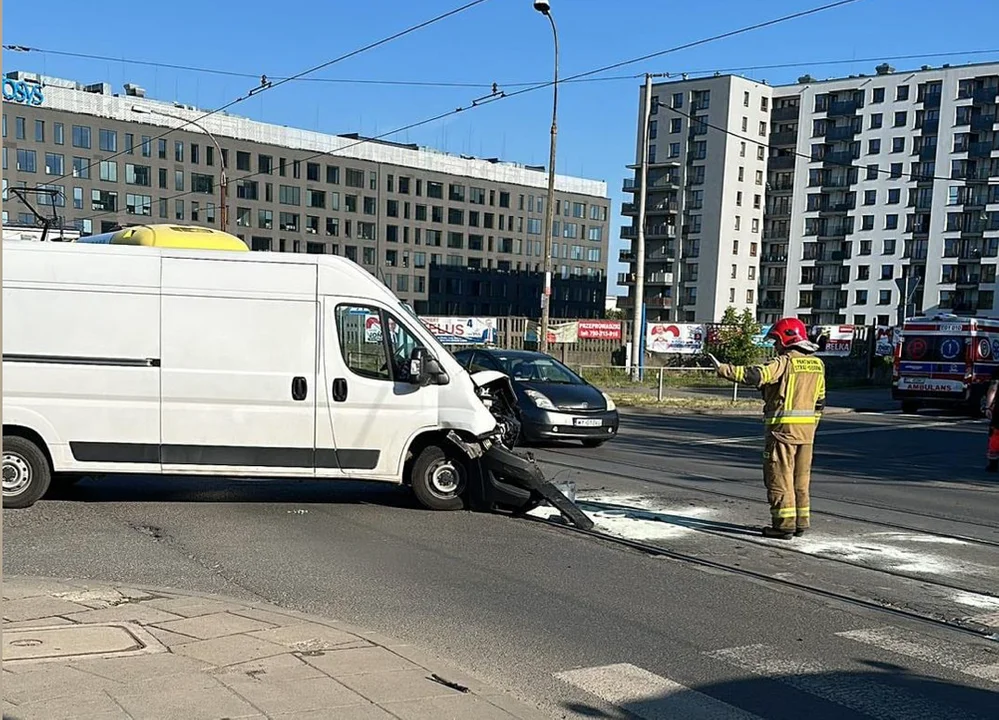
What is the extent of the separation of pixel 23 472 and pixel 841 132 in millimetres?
99538

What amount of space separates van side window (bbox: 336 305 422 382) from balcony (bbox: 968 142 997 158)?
94.1 m

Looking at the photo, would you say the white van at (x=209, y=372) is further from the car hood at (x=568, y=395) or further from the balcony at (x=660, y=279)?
the balcony at (x=660, y=279)

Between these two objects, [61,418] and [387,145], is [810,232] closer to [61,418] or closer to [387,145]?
[387,145]

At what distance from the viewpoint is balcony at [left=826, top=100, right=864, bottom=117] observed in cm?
9669

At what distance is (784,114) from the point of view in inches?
3989

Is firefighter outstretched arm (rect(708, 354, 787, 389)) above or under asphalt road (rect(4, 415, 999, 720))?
above

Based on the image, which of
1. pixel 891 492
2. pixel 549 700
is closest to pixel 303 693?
pixel 549 700

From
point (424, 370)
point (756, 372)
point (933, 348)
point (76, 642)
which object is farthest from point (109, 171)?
point (76, 642)

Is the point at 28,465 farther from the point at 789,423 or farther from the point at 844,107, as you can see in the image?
the point at 844,107

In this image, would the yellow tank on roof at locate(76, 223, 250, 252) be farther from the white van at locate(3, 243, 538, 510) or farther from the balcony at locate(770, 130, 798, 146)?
the balcony at locate(770, 130, 798, 146)

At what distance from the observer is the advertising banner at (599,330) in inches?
1407

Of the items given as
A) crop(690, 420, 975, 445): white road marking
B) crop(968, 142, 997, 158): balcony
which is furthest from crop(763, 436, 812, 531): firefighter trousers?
crop(968, 142, 997, 158): balcony

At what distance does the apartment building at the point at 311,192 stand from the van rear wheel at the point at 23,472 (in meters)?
59.8


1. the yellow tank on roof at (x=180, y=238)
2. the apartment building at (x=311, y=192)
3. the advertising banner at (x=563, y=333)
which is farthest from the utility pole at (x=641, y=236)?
the apartment building at (x=311, y=192)
